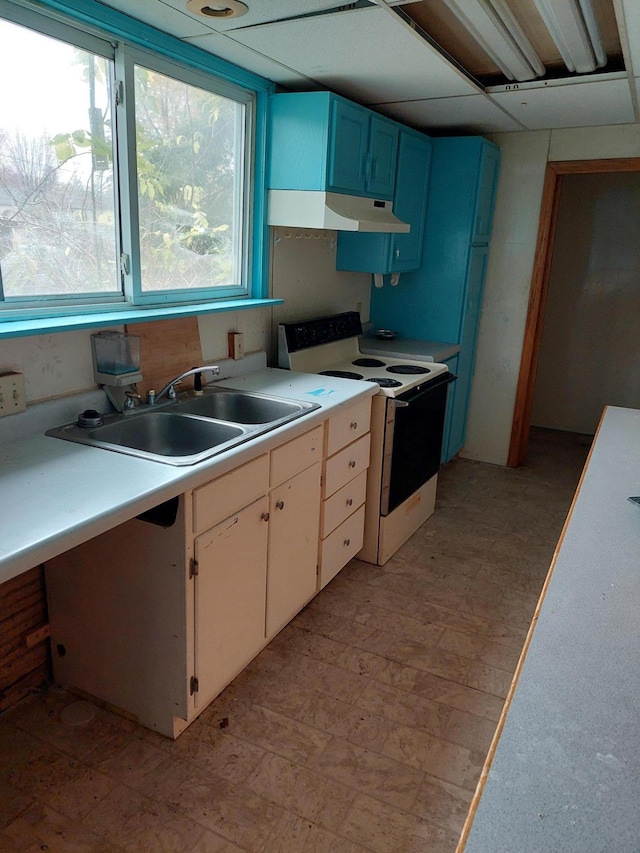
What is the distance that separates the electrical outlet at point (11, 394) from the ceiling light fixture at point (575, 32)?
6.55ft

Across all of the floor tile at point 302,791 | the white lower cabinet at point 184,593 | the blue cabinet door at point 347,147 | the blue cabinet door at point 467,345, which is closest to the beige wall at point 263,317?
the blue cabinet door at point 347,147

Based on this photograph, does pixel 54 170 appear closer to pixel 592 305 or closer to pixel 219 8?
pixel 219 8

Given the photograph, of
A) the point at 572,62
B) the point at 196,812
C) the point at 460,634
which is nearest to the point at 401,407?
the point at 460,634

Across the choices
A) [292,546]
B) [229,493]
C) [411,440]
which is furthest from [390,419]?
[229,493]

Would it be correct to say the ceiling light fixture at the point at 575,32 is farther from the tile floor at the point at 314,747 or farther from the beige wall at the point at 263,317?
the tile floor at the point at 314,747

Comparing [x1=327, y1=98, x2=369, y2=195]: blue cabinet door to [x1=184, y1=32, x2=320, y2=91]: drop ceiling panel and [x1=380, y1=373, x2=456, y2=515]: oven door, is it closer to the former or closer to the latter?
[x1=184, y1=32, x2=320, y2=91]: drop ceiling panel

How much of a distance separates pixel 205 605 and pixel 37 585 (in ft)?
2.03

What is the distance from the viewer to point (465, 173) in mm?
3785

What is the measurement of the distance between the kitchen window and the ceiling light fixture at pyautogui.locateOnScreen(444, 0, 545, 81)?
3.39 feet

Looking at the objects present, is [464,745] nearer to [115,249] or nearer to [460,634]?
[460,634]

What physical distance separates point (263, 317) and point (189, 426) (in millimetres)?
1014

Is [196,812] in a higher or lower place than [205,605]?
lower

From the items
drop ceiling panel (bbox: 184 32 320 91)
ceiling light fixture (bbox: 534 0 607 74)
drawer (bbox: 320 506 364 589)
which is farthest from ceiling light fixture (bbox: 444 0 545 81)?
drawer (bbox: 320 506 364 589)

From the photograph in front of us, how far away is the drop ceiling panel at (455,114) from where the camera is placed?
3131 millimetres
